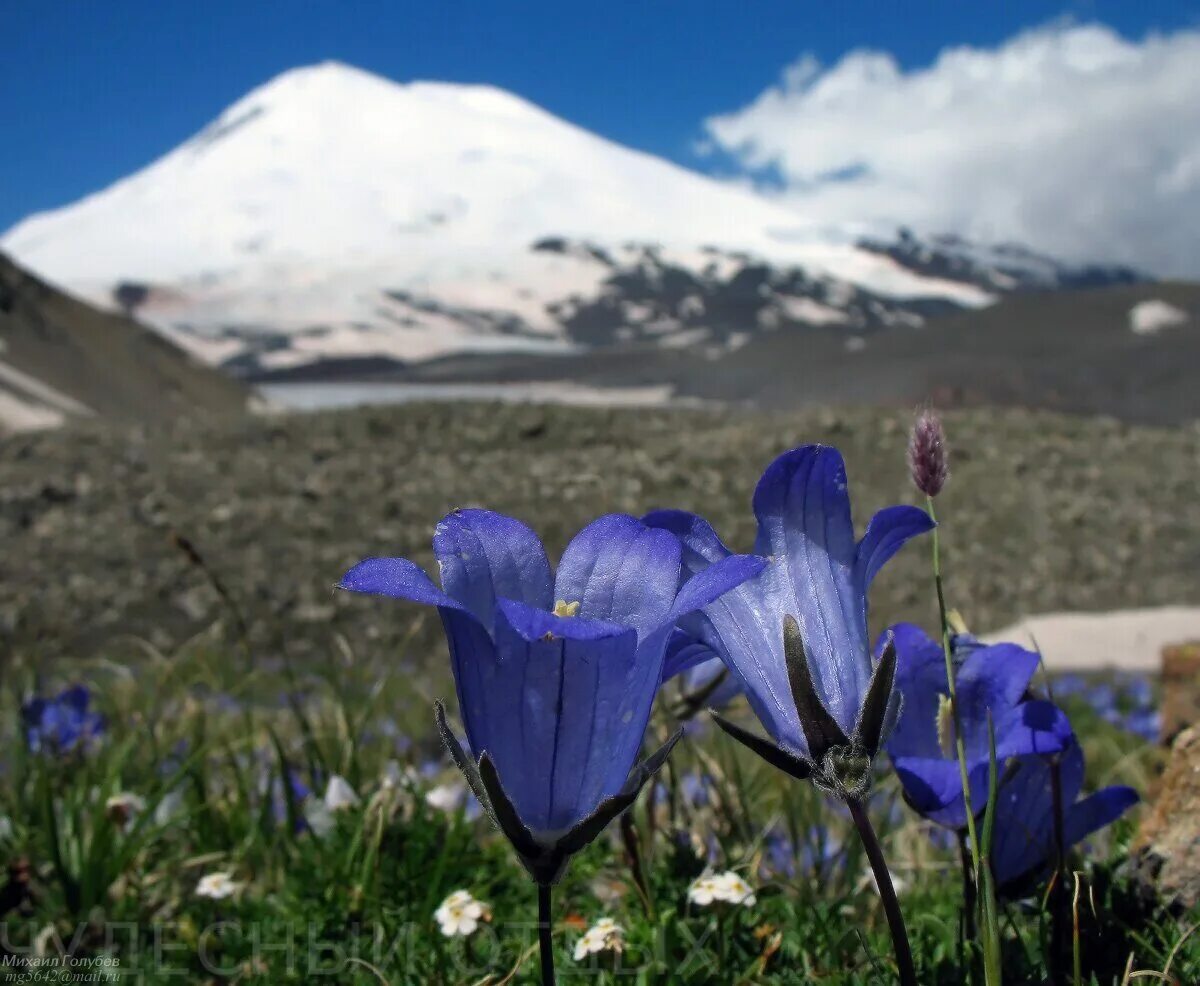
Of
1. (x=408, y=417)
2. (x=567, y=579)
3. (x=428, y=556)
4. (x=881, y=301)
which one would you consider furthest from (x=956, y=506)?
(x=881, y=301)

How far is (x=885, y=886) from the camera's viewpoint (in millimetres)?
1115

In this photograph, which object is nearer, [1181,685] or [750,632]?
[750,632]

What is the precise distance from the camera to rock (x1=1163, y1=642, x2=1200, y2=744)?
12.2ft

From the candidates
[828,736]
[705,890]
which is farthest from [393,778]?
[828,736]

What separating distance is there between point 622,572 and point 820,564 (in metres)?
0.22

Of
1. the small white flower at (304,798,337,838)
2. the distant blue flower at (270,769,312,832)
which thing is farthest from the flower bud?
the distant blue flower at (270,769,312,832)

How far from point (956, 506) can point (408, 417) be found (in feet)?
20.9

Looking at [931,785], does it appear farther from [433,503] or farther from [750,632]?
[433,503]

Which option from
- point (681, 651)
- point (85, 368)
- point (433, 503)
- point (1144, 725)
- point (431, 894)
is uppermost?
point (85, 368)

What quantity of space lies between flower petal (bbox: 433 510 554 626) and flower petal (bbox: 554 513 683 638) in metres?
0.03

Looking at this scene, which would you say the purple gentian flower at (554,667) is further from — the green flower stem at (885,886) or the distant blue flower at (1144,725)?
the distant blue flower at (1144,725)

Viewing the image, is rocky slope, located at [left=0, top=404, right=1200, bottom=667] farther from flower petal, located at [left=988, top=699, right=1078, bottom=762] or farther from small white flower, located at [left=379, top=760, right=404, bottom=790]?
flower petal, located at [left=988, top=699, right=1078, bottom=762]

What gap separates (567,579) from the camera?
1243 millimetres

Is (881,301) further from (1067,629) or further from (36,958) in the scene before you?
(36,958)
